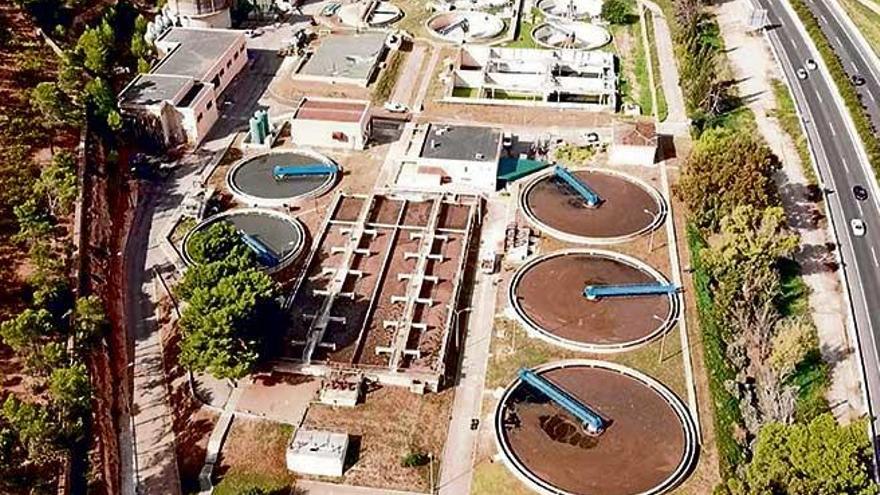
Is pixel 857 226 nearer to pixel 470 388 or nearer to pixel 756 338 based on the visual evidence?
pixel 756 338

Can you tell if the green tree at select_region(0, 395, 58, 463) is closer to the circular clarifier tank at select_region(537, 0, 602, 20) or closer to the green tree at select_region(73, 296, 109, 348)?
the green tree at select_region(73, 296, 109, 348)

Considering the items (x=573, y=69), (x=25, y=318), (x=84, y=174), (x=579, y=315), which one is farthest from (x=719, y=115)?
(x=25, y=318)

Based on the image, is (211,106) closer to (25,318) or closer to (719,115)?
(25,318)

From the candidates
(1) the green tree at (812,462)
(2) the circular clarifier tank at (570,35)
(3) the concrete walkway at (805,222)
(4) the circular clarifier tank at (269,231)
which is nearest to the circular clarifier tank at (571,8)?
(2) the circular clarifier tank at (570,35)

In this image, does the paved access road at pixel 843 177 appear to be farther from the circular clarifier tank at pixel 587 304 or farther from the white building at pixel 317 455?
the white building at pixel 317 455

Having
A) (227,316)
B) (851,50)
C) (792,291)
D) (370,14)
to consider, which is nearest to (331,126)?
(227,316)

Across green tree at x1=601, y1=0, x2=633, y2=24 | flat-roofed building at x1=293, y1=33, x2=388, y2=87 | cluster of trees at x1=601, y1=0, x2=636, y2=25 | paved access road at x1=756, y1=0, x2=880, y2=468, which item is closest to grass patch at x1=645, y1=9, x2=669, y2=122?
cluster of trees at x1=601, y1=0, x2=636, y2=25

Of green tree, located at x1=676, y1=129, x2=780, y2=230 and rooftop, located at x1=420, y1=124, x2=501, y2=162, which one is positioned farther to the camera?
rooftop, located at x1=420, y1=124, x2=501, y2=162
